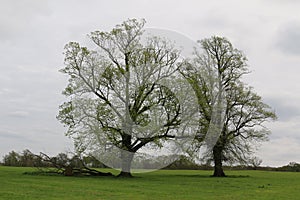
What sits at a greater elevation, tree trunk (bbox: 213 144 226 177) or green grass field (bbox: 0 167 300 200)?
tree trunk (bbox: 213 144 226 177)

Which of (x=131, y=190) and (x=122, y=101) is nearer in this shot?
(x=131, y=190)

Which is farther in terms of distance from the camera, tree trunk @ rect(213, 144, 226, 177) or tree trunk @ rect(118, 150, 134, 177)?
tree trunk @ rect(213, 144, 226, 177)

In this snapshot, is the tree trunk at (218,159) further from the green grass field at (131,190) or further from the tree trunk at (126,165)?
the green grass field at (131,190)

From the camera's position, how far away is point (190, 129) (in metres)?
41.7

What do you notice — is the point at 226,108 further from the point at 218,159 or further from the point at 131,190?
the point at 131,190

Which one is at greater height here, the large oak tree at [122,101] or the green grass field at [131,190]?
the large oak tree at [122,101]

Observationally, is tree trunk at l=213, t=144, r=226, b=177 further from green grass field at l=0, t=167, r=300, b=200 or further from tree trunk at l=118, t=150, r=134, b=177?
green grass field at l=0, t=167, r=300, b=200

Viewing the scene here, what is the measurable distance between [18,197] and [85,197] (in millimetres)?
3079

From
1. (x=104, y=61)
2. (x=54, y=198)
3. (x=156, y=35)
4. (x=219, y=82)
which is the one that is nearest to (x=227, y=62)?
(x=219, y=82)

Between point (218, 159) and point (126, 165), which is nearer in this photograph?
point (126, 165)

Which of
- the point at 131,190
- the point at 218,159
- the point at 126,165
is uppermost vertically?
the point at 218,159

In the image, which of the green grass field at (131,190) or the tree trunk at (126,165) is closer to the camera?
the green grass field at (131,190)

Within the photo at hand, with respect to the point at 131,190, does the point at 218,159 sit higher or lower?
higher

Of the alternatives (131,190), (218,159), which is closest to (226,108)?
(218,159)
